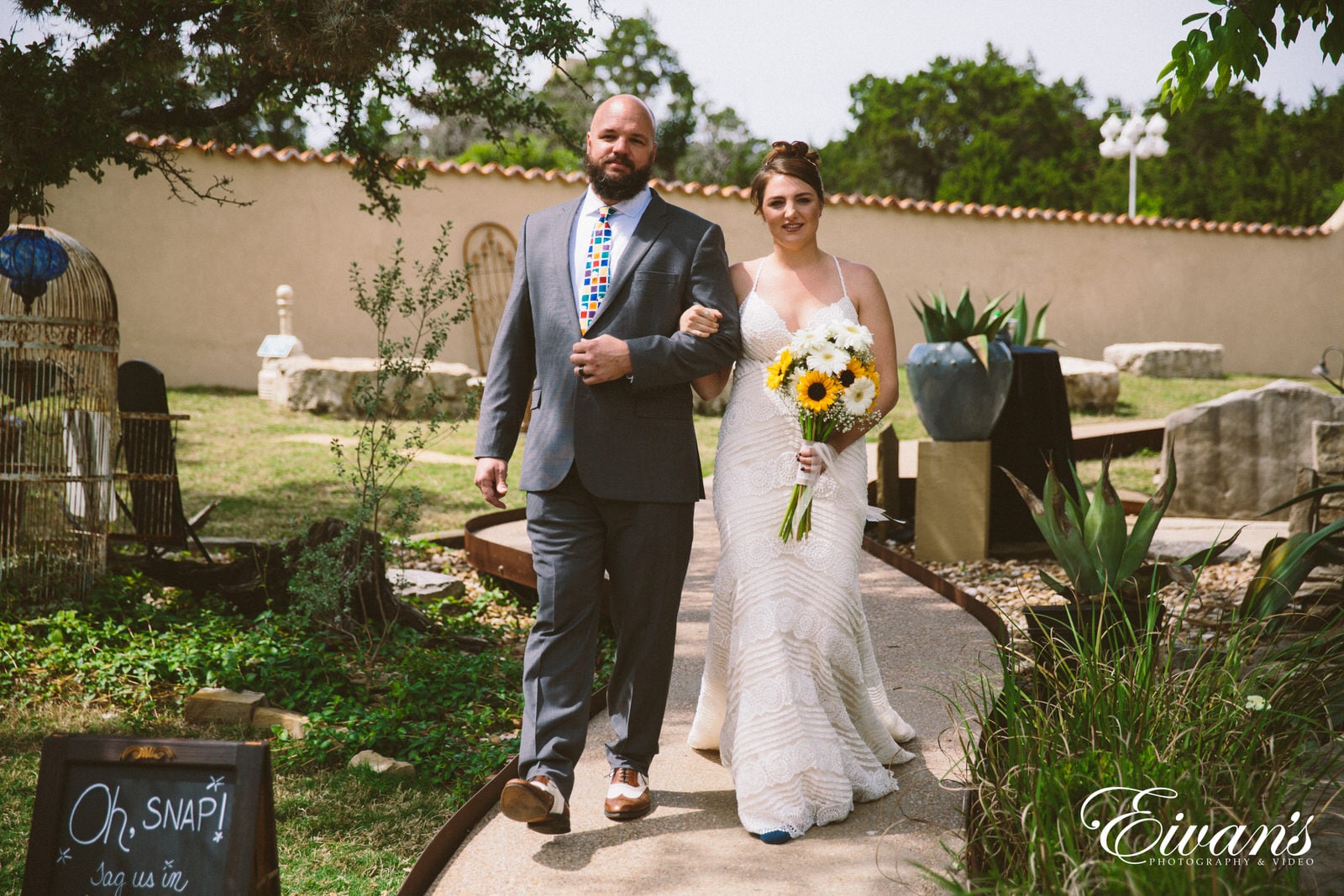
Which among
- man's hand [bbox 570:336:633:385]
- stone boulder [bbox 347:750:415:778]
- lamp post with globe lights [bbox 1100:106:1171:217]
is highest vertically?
lamp post with globe lights [bbox 1100:106:1171:217]

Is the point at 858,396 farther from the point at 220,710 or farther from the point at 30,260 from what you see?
the point at 30,260

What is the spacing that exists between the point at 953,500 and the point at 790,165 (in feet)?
13.2

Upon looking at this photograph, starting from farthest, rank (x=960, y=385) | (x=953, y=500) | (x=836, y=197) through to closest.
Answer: (x=836, y=197) → (x=953, y=500) → (x=960, y=385)

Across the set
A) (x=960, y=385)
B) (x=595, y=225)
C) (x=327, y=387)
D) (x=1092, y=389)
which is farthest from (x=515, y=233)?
(x=595, y=225)

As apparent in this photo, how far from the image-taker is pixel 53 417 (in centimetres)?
550

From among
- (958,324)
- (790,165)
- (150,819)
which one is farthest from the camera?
(958,324)

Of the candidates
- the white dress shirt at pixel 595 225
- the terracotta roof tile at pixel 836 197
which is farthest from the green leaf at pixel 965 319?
the terracotta roof tile at pixel 836 197

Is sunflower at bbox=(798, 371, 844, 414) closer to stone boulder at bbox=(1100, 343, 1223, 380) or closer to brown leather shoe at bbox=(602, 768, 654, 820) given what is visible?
brown leather shoe at bbox=(602, 768, 654, 820)

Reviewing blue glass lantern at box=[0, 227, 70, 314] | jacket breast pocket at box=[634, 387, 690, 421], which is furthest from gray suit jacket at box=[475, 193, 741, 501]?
blue glass lantern at box=[0, 227, 70, 314]

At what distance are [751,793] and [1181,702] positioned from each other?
1.16m

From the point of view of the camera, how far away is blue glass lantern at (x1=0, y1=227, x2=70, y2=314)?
531cm

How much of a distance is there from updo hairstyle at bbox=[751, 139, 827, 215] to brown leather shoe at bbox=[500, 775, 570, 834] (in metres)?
1.88

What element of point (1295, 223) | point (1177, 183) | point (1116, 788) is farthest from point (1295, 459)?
point (1177, 183)

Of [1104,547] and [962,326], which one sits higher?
[962,326]
